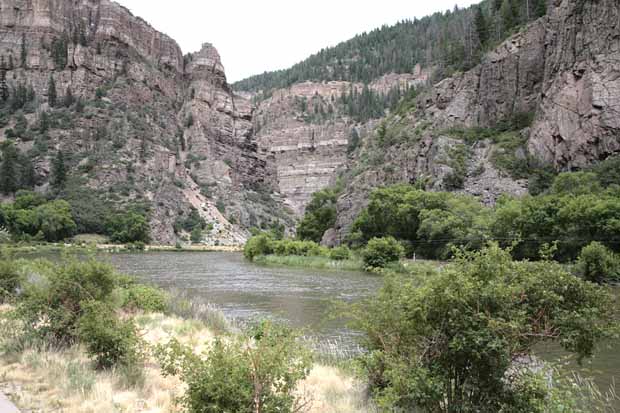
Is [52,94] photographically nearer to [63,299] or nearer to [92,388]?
[63,299]

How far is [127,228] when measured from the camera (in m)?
91.1

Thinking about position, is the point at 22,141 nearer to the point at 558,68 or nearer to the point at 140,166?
the point at 140,166

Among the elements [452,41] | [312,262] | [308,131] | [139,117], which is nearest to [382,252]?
[312,262]

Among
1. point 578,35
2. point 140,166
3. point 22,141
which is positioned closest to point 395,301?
point 578,35

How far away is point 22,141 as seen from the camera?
108 m

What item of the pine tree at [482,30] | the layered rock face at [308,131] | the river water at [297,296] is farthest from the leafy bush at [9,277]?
the layered rock face at [308,131]

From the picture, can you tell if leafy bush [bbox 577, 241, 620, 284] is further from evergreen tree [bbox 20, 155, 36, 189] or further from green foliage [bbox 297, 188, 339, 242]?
evergreen tree [bbox 20, 155, 36, 189]

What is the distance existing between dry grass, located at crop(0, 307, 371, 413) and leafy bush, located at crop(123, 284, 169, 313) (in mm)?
8880

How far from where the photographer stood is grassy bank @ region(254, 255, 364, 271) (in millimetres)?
53406

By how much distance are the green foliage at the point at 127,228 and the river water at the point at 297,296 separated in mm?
46838

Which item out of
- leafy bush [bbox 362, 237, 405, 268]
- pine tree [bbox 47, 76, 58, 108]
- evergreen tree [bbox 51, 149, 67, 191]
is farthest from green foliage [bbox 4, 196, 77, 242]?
leafy bush [bbox 362, 237, 405, 268]

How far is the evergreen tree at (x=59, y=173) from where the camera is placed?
97.9 metres

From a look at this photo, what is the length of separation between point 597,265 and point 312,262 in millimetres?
32030

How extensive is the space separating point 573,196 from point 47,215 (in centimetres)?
8057
